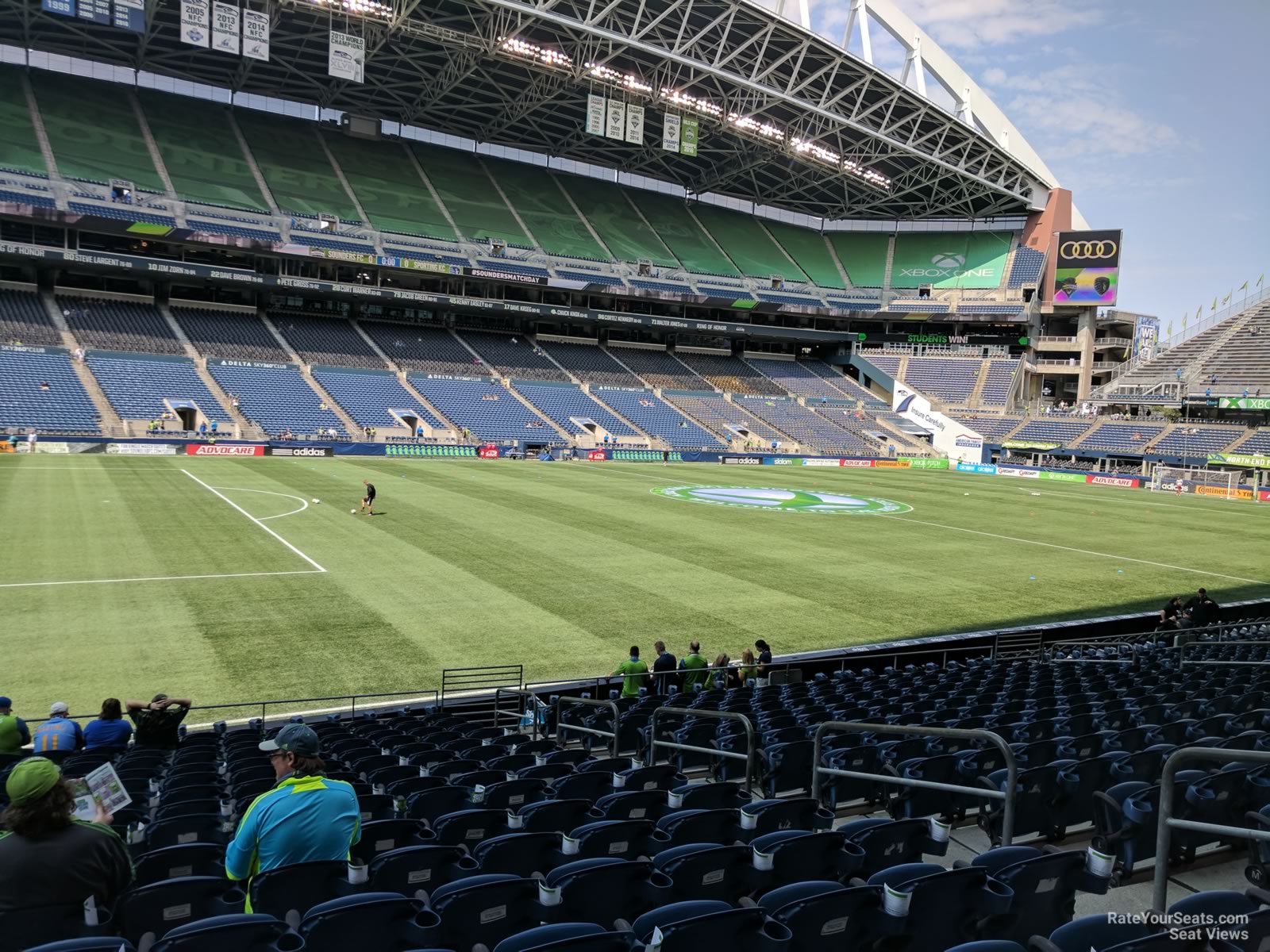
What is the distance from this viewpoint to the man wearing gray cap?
4.18 metres

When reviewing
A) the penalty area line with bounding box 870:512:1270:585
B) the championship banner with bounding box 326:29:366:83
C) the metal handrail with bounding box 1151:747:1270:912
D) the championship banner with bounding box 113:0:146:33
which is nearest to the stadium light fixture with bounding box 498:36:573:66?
the championship banner with bounding box 326:29:366:83

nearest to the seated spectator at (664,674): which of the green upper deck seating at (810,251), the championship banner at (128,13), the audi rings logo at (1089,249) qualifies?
the championship banner at (128,13)

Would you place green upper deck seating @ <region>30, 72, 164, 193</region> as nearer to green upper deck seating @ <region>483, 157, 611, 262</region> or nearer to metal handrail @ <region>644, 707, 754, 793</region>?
green upper deck seating @ <region>483, 157, 611, 262</region>

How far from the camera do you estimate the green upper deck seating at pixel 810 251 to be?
95188mm

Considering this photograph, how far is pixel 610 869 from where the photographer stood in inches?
158

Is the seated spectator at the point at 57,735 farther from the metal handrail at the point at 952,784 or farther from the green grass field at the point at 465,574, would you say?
the metal handrail at the point at 952,784

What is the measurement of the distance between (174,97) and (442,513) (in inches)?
2437

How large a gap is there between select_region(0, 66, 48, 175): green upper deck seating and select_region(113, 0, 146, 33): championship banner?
74.1 feet

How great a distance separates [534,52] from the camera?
55.0 metres

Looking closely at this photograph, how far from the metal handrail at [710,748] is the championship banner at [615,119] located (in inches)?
2058

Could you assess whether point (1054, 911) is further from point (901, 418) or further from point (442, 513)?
point (901, 418)

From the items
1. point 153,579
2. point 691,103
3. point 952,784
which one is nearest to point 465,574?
point 153,579

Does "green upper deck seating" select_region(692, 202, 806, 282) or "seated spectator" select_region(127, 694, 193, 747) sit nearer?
"seated spectator" select_region(127, 694, 193, 747)

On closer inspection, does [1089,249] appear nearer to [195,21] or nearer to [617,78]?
[617,78]
